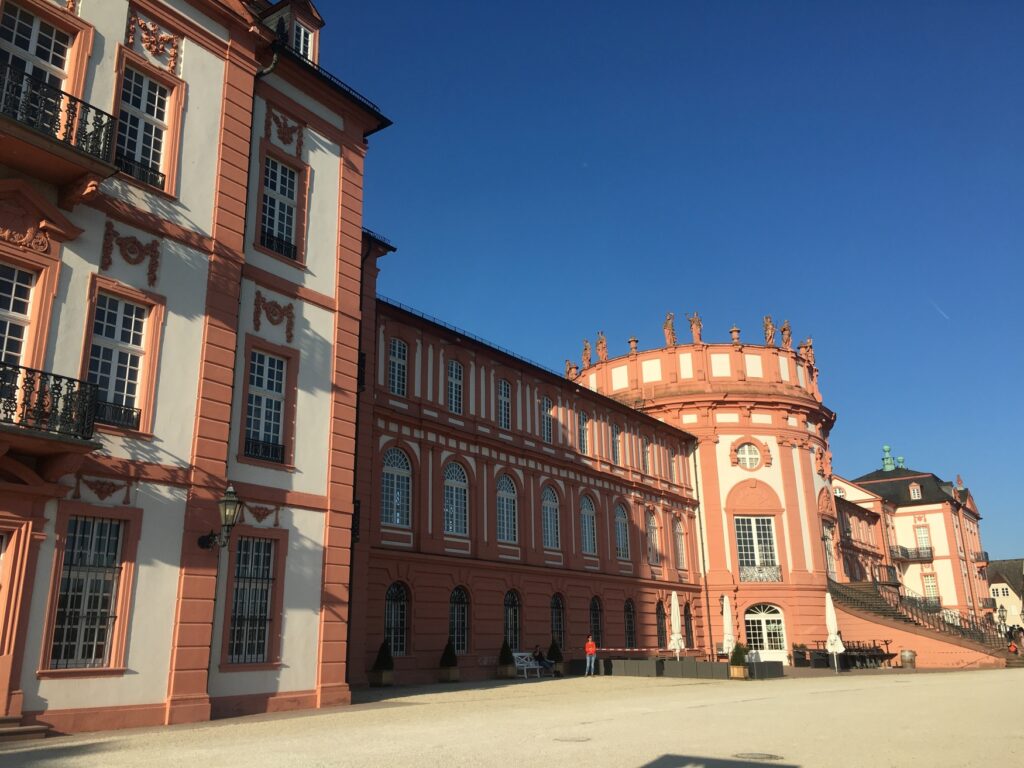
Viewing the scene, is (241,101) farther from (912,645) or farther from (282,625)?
(912,645)

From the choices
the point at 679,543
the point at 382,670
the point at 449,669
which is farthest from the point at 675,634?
the point at 382,670

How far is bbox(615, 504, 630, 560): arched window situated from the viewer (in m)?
37.9

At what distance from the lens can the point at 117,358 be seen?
577 inches

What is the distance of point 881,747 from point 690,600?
3080 centimetres

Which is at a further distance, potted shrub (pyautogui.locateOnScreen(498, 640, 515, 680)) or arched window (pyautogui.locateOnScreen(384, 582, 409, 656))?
potted shrub (pyautogui.locateOnScreen(498, 640, 515, 680))

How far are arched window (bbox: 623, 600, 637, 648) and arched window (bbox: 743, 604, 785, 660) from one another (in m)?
7.61

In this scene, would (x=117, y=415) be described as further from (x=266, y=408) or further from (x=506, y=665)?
(x=506, y=665)

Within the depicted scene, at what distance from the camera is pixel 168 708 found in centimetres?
1406

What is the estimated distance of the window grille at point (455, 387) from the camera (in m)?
30.5

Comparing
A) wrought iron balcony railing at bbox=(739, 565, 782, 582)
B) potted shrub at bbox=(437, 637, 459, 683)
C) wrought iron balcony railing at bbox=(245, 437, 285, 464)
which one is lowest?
potted shrub at bbox=(437, 637, 459, 683)

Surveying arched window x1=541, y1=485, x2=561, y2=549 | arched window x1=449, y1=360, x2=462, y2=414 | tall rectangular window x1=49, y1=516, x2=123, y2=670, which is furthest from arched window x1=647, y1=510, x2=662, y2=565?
tall rectangular window x1=49, y1=516, x2=123, y2=670

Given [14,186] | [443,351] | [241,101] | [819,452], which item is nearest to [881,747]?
[14,186]

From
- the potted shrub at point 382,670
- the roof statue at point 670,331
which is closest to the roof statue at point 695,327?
the roof statue at point 670,331

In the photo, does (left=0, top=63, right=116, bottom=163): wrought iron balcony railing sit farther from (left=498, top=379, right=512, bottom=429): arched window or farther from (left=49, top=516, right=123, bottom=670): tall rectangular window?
(left=498, top=379, right=512, bottom=429): arched window
